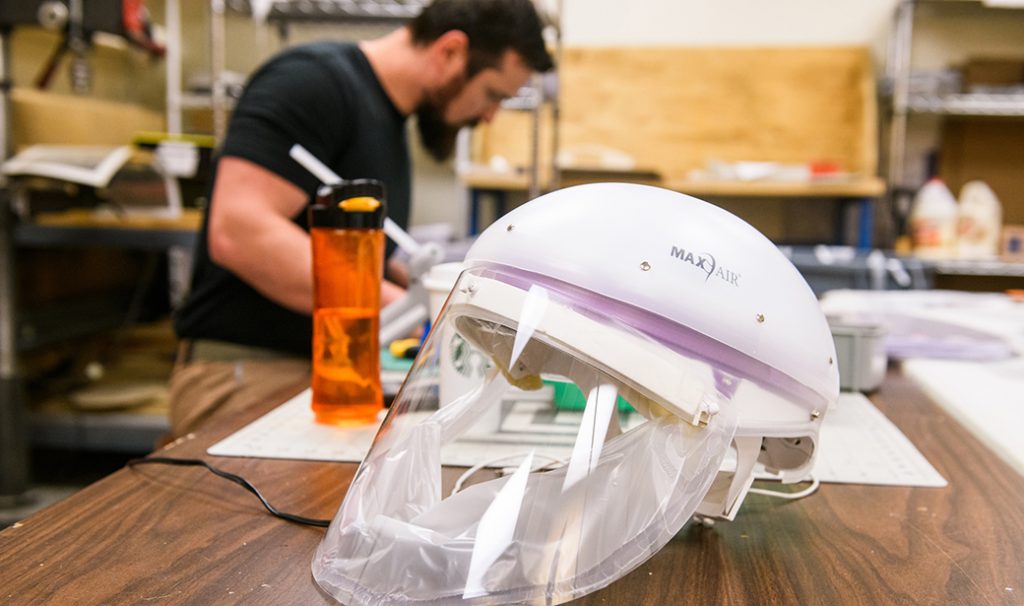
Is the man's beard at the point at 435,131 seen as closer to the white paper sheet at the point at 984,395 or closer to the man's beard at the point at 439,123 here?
the man's beard at the point at 439,123

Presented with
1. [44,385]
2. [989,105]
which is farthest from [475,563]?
[989,105]

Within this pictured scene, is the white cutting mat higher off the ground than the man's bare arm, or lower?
lower

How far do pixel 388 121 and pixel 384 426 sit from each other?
112cm

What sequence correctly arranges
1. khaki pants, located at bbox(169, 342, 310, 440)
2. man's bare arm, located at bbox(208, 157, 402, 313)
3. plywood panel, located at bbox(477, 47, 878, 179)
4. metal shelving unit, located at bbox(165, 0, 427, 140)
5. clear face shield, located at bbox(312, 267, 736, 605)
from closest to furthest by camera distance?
clear face shield, located at bbox(312, 267, 736, 605) → khaki pants, located at bbox(169, 342, 310, 440) → man's bare arm, located at bbox(208, 157, 402, 313) → metal shelving unit, located at bbox(165, 0, 427, 140) → plywood panel, located at bbox(477, 47, 878, 179)

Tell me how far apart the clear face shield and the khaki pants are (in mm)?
622

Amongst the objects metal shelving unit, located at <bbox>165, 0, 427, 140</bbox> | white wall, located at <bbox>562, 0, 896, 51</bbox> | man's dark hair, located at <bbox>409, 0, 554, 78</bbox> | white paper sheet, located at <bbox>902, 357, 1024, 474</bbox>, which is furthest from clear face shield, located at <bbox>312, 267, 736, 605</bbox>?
white wall, located at <bbox>562, 0, 896, 51</bbox>

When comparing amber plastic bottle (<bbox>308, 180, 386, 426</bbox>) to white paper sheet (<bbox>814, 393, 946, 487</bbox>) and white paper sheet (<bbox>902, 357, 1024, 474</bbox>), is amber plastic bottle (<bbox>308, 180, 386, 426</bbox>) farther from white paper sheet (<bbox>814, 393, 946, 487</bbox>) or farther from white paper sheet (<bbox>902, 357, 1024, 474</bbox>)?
white paper sheet (<bbox>902, 357, 1024, 474</bbox>)

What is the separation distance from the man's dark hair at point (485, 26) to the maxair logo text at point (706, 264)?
1191 millimetres

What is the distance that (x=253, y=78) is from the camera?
4.52ft

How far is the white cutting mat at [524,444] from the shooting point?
0.60m

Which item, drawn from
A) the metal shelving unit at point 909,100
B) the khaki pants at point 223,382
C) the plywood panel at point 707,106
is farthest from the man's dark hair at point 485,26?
the metal shelving unit at point 909,100

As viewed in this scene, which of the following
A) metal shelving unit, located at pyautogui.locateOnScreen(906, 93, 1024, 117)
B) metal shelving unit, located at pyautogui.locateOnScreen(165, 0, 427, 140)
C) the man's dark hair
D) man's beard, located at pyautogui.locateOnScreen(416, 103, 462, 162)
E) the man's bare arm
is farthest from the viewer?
metal shelving unit, located at pyautogui.locateOnScreen(906, 93, 1024, 117)

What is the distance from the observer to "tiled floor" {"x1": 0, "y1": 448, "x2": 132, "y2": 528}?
185 cm

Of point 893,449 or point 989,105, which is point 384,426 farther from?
point 989,105
